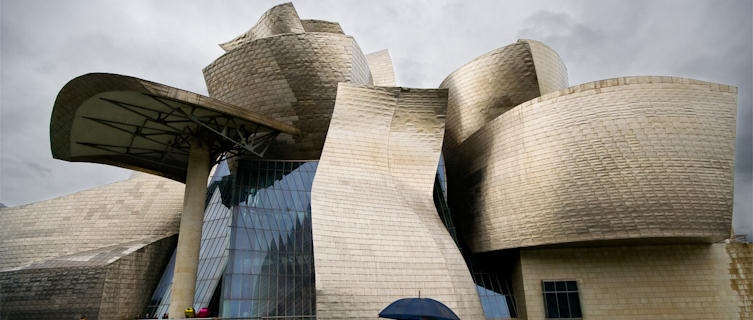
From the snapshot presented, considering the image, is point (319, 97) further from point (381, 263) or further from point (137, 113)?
point (381, 263)

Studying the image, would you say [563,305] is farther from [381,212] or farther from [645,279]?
[381,212]

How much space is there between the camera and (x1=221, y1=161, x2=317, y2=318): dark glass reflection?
15672 millimetres

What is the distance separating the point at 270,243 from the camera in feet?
57.3

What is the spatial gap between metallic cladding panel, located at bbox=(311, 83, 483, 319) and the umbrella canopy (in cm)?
608

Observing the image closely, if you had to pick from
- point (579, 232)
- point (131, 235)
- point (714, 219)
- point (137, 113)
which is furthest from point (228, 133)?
point (714, 219)

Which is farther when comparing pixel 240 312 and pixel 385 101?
pixel 385 101

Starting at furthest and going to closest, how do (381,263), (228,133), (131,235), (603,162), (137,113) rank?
(131,235), (228,133), (603,162), (137,113), (381,263)

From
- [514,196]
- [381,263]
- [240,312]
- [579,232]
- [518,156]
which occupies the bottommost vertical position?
[240,312]

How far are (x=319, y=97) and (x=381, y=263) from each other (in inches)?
394

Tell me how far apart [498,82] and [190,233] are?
1842cm

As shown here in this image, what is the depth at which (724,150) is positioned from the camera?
56.9ft

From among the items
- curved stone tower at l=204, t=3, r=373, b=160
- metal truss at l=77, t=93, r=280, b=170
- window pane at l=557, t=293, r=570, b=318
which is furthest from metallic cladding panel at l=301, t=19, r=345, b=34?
window pane at l=557, t=293, r=570, b=318

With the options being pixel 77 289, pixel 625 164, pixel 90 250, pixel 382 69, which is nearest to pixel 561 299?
pixel 625 164

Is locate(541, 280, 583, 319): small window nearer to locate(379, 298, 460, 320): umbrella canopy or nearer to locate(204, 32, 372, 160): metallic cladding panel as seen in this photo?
locate(204, 32, 372, 160): metallic cladding panel
